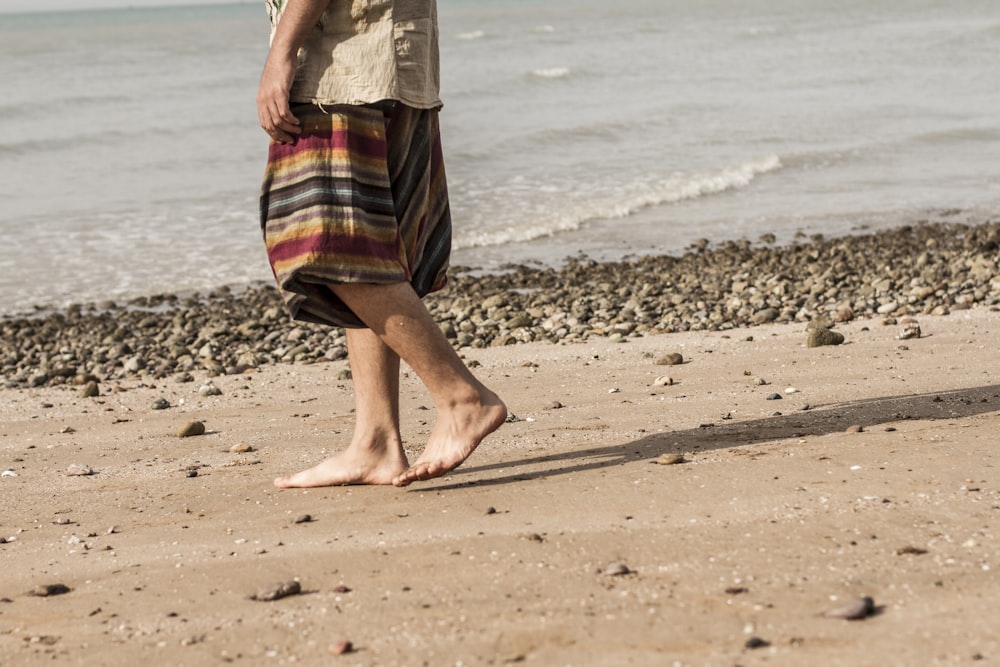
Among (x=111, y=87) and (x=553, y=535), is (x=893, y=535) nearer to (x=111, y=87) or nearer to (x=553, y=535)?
(x=553, y=535)

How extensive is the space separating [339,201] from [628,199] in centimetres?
995

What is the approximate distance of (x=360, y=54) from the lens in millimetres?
3291

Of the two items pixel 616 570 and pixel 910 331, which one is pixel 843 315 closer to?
pixel 910 331

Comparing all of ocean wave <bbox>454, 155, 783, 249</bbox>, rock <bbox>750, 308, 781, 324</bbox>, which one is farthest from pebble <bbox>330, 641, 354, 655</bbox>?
ocean wave <bbox>454, 155, 783, 249</bbox>

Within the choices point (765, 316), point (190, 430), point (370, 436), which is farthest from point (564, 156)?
point (370, 436)

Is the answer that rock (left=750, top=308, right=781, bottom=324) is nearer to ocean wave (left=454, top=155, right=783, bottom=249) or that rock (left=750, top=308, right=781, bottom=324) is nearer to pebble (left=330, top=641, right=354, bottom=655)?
ocean wave (left=454, top=155, right=783, bottom=249)

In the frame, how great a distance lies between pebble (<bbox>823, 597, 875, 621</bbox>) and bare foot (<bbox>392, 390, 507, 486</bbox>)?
136 centimetres

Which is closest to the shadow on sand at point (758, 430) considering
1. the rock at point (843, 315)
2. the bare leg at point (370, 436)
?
the bare leg at point (370, 436)

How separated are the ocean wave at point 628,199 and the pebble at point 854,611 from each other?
891 centimetres

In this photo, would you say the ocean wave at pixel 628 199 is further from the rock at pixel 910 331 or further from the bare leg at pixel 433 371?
the bare leg at pixel 433 371

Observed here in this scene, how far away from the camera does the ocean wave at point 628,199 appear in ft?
37.7

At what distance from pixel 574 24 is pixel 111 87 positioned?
26.5m

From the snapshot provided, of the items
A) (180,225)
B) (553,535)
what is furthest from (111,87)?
(553,535)

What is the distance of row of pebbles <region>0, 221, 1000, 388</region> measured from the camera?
7348 millimetres
